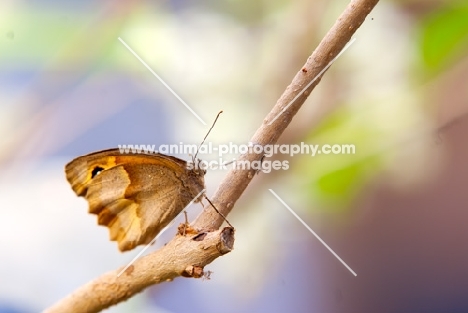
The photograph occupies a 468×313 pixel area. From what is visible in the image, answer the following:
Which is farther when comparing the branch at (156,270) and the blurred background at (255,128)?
the blurred background at (255,128)

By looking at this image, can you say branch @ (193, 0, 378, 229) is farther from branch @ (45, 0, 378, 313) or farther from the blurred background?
the blurred background

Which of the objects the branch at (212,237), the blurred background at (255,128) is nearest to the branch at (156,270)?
the branch at (212,237)

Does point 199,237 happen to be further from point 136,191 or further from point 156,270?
point 136,191

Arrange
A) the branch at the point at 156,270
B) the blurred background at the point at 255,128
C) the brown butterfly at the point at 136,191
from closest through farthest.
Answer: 1. the branch at the point at 156,270
2. the brown butterfly at the point at 136,191
3. the blurred background at the point at 255,128

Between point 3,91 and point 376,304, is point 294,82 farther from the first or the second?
point 3,91

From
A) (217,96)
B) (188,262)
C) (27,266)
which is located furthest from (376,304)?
(27,266)

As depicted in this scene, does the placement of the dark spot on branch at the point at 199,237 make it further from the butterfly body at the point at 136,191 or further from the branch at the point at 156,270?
the butterfly body at the point at 136,191
